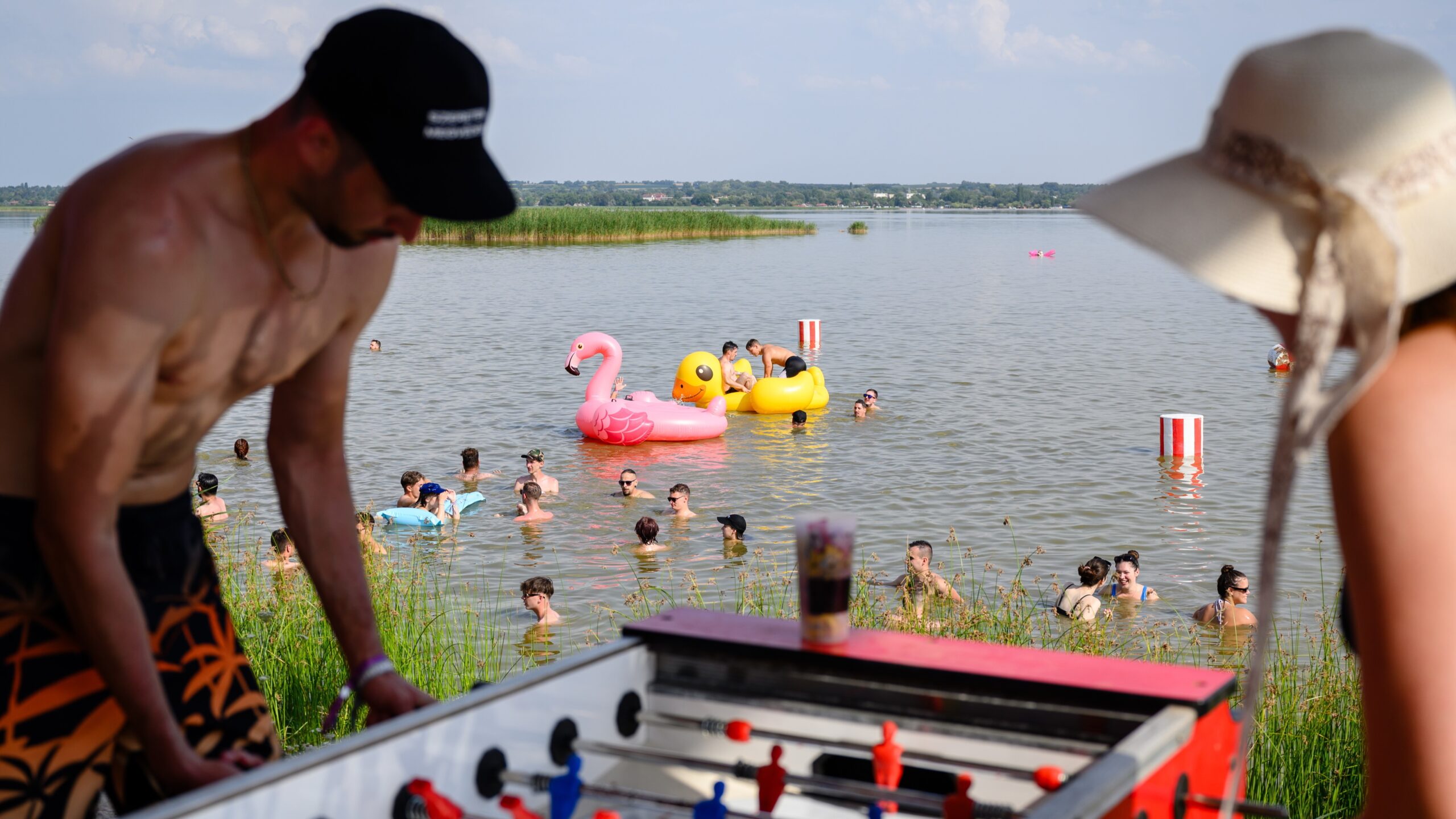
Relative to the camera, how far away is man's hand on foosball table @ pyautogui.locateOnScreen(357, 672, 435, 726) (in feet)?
8.17

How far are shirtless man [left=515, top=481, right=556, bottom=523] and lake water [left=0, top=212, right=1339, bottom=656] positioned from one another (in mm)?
240

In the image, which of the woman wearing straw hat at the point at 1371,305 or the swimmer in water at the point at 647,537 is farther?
the swimmer in water at the point at 647,537

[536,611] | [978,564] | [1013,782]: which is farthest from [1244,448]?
[1013,782]

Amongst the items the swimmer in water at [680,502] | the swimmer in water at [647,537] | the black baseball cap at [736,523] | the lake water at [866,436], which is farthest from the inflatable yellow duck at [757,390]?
the swimmer in water at [647,537]

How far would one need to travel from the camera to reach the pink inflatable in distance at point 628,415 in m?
14.1

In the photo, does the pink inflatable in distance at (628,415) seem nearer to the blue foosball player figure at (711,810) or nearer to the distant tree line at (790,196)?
the blue foosball player figure at (711,810)

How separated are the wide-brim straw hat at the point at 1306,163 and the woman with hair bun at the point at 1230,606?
7358mm

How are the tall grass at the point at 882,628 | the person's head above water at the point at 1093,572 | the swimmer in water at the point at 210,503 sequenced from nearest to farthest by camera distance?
the tall grass at the point at 882,628 < the person's head above water at the point at 1093,572 < the swimmer in water at the point at 210,503

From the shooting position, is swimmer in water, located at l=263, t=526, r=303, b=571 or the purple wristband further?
swimmer in water, located at l=263, t=526, r=303, b=571

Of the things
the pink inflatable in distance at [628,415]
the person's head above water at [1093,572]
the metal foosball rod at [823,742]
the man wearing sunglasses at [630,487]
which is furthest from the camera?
the pink inflatable in distance at [628,415]

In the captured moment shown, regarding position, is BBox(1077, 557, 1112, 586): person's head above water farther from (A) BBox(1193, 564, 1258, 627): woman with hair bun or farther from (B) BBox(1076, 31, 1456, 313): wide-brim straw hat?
(B) BBox(1076, 31, 1456, 313): wide-brim straw hat

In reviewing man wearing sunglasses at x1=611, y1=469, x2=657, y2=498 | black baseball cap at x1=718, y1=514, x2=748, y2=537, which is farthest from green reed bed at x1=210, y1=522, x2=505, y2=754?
man wearing sunglasses at x1=611, y1=469, x2=657, y2=498

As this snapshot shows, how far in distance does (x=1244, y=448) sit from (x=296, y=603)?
11.1 meters

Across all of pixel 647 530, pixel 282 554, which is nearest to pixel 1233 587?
pixel 647 530
